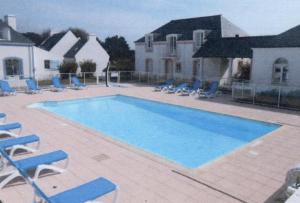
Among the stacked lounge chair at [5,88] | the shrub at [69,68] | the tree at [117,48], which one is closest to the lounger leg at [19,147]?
the stacked lounge chair at [5,88]

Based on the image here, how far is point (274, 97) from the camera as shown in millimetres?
14117

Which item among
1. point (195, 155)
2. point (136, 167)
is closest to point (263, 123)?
point (195, 155)

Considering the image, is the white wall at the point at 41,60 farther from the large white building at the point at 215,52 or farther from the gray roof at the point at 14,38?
the large white building at the point at 215,52

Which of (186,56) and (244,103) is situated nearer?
(244,103)

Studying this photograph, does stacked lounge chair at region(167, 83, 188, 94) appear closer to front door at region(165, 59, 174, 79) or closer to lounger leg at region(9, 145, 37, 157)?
front door at region(165, 59, 174, 79)

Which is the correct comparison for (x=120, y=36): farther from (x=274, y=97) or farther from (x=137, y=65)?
(x=274, y=97)

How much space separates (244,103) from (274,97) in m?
1.54

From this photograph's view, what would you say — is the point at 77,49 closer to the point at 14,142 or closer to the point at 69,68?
the point at 69,68

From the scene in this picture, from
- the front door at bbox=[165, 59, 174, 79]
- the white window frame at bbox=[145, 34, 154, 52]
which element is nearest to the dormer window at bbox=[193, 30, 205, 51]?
the front door at bbox=[165, 59, 174, 79]

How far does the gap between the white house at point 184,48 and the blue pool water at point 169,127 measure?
9033 millimetres

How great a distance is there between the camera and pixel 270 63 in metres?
16.1

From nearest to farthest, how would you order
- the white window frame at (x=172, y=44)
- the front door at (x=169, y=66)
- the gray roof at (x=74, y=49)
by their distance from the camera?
the white window frame at (x=172, y=44), the front door at (x=169, y=66), the gray roof at (x=74, y=49)

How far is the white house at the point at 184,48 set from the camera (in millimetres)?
23844

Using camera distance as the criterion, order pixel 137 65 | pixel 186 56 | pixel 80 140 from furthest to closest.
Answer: pixel 137 65, pixel 186 56, pixel 80 140
